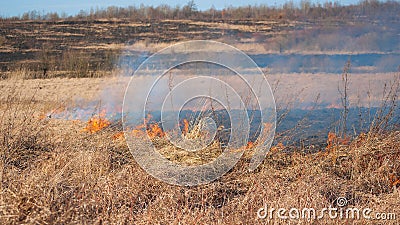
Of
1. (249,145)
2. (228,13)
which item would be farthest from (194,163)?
(228,13)

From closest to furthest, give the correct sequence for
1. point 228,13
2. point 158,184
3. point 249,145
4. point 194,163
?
point 158,184 → point 194,163 → point 249,145 → point 228,13

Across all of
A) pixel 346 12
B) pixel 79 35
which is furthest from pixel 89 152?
pixel 79 35

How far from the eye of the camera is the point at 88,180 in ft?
16.4

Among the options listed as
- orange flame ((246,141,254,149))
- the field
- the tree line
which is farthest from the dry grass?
the tree line

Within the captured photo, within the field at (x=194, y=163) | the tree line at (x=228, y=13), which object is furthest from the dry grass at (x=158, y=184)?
the tree line at (x=228, y=13)

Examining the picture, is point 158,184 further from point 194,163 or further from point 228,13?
point 228,13

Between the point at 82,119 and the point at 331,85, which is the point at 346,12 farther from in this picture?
the point at 82,119

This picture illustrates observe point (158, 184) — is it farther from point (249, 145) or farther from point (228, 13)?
point (228, 13)

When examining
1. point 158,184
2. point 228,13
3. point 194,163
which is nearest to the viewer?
point 158,184

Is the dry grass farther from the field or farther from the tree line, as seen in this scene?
the tree line

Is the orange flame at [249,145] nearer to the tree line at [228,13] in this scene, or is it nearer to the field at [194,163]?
the field at [194,163]

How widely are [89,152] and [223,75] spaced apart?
4.22 meters

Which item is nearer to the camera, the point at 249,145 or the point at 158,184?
the point at 158,184

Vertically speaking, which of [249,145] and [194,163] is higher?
[249,145]
